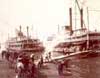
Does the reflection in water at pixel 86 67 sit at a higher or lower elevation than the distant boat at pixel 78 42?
lower

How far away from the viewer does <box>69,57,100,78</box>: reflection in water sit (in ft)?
6.15

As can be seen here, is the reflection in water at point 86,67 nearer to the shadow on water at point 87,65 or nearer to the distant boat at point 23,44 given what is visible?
the shadow on water at point 87,65

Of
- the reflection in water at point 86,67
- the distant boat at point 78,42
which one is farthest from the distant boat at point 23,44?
the reflection in water at point 86,67

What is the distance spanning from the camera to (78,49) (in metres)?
1.88

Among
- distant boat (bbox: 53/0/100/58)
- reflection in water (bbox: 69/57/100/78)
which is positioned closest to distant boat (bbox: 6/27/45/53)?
distant boat (bbox: 53/0/100/58)

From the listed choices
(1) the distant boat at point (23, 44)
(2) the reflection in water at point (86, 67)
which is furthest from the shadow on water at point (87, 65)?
(1) the distant boat at point (23, 44)

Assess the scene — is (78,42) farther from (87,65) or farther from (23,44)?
(23,44)

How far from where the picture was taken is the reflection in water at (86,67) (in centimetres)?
188

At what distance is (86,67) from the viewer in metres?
1.89

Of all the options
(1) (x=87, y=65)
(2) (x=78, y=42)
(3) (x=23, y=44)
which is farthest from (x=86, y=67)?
(3) (x=23, y=44)

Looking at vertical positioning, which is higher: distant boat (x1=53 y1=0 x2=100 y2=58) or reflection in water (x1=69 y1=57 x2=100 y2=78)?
distant boat (x1=53 y1=0 x2=100 y2=58)

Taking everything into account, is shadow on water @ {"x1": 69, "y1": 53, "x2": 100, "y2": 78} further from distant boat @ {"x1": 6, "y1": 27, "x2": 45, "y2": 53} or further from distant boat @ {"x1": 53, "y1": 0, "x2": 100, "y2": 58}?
distant boat @ {"x1": 6, "y1": 27, "x2": 45, "y2": 53}

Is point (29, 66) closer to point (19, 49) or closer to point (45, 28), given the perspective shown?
point (19, 49)

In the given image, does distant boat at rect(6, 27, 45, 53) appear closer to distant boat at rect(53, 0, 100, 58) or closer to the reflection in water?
distant boat at rect(53, 0, 100, 58)
